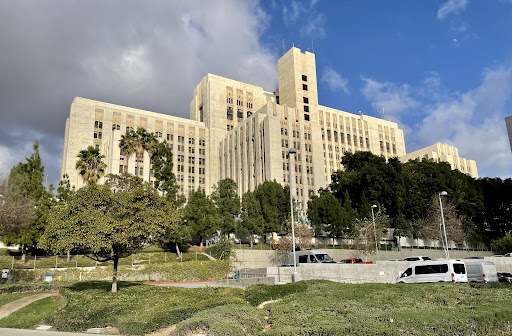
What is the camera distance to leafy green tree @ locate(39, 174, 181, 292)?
2055 cm

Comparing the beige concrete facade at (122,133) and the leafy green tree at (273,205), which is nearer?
the leafy green tree at (273,205)

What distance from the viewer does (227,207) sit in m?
60.7

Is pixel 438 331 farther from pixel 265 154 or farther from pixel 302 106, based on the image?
pixel 302 106

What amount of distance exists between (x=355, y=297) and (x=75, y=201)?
15803 mm

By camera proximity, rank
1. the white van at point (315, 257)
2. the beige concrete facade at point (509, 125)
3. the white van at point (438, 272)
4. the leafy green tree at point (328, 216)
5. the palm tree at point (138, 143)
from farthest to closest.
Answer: the beige concrete facade at point (509, 125)
the leafy green tree at point (328, 216)
the palm tree at point (138, 143)
the white van at point (315, 257)
the white van at point (438, 272)

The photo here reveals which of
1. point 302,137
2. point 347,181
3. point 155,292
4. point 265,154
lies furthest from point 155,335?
point 302,137

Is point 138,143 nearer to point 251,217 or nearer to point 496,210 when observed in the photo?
point 251,217

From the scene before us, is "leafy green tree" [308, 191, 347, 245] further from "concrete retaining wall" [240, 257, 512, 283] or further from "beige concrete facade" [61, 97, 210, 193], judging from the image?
"beige concrete facade" [61, 97, 210, 193]

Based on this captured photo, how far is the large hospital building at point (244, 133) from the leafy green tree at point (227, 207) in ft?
71.3

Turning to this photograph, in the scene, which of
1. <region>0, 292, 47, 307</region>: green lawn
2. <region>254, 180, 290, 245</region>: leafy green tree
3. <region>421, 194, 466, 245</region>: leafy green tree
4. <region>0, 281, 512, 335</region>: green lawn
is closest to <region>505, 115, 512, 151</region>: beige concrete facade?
<region>421, 194, 466, 245</region>: leafy green tree

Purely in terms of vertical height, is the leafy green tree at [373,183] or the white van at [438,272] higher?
the leafy green tree at [373,183]

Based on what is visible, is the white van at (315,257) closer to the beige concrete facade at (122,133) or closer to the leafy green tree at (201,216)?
the leafy green tree at (201,216)

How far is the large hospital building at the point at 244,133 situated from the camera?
87875 millimetres

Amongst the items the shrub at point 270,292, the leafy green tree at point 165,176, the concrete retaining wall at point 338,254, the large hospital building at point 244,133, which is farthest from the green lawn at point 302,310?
the large hospital building at point 244,133
